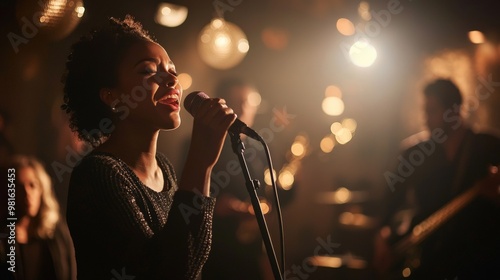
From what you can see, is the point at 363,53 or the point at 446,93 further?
the point at 363,53

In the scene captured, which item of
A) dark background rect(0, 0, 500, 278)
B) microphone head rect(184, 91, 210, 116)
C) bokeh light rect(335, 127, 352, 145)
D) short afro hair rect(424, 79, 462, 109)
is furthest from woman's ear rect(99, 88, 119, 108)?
bokeh light rect(335, 127, 352, 145)

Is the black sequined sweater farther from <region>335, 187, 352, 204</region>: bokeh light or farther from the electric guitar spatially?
<region>335, 187, 352, 204</region>: bokeh light

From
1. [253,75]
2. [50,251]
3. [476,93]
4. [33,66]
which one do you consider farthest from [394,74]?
[50,251]

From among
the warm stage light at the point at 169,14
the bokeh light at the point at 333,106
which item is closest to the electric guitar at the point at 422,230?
the warm stage light at the point at 169,14

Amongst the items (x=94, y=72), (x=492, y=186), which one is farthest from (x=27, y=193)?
(x=492, y=186)

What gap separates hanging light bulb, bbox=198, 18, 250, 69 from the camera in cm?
560

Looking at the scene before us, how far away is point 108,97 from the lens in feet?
5.46

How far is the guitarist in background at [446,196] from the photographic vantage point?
2875 millimetres

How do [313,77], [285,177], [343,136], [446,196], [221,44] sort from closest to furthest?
[446,196] → [285,177] → [221,44] → [313,77] → [343,136]

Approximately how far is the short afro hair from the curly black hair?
2.36 m

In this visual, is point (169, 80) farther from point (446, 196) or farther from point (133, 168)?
point (446, 196)

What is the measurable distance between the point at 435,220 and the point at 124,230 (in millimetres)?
2450

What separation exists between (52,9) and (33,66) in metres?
1.49

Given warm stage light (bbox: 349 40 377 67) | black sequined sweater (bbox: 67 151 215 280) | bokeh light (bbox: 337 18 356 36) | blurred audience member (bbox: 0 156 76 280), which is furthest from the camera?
bokeh light (bbox: 337 18 356 36)
